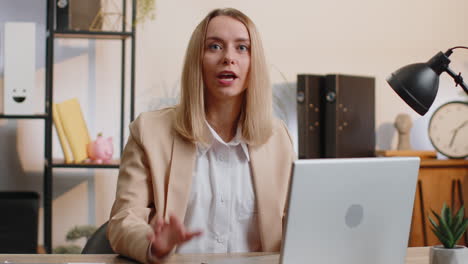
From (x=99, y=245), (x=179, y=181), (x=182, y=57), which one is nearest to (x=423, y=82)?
(x=179, y=181)

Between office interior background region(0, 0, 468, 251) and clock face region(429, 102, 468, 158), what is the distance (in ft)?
0.63

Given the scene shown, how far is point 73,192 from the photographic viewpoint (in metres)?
3.66

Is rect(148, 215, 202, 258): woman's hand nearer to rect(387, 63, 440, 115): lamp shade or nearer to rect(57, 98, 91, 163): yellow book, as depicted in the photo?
rect(387, 63, 440, 115): lamp shade

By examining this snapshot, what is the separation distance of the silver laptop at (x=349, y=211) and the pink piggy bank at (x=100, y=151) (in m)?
2.13

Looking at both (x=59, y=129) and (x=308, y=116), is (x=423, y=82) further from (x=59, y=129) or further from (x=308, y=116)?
(x=59, y=129)

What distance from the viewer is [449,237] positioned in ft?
4.72

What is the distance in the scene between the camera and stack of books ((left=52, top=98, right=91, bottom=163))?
3.26 metres

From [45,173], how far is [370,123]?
172cm

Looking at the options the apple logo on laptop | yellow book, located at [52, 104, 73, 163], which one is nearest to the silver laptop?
the apple logo on laptop

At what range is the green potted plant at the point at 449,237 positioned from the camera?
4.65ft

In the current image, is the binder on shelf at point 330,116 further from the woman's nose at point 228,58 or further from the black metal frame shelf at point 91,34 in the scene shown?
the woman's nose at point 228,58

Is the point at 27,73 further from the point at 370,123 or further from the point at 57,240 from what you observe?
the point at 370,123

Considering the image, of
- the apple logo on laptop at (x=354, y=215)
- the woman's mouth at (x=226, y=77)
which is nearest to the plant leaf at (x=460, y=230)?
the apple logo on laptop at (x=354, y=215)

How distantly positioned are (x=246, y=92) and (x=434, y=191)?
2023 mm
